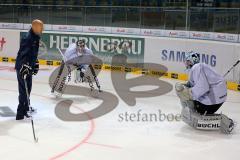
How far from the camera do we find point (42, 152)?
6.95m

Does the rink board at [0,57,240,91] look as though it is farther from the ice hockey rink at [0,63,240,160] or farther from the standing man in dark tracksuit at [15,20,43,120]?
the standing man in dark tracksuit at [15,20,43,120]

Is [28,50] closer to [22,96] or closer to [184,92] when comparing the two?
[22,96]

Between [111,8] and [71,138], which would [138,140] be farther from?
[111,8]

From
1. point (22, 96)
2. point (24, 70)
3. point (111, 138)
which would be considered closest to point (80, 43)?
point (22, 96)

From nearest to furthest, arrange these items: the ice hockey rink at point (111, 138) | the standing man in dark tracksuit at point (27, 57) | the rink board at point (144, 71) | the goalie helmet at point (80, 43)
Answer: the ice hockey rink at point (111, 138) → the standing man in dark tracksuit at point (27, 57) → the goalie helmet at point (80, 43) → the rink board at point (144, 71)

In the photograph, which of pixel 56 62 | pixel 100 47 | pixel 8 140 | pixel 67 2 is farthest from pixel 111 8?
pixel 8 140

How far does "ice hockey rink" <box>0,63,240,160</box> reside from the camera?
22.7 feet

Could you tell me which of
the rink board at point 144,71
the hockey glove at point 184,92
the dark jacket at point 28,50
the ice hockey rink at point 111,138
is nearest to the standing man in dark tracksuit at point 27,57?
the dark jacket at point 28,50

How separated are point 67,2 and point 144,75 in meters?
7.47

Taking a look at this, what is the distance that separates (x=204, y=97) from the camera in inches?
317

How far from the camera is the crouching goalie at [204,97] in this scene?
7.99m

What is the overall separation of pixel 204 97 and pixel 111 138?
1.77m

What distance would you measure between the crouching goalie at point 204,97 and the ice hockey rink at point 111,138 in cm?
18

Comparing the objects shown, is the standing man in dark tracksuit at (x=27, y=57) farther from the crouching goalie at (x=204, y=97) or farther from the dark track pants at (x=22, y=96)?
the crouching goalie at (x=204, y=97)
